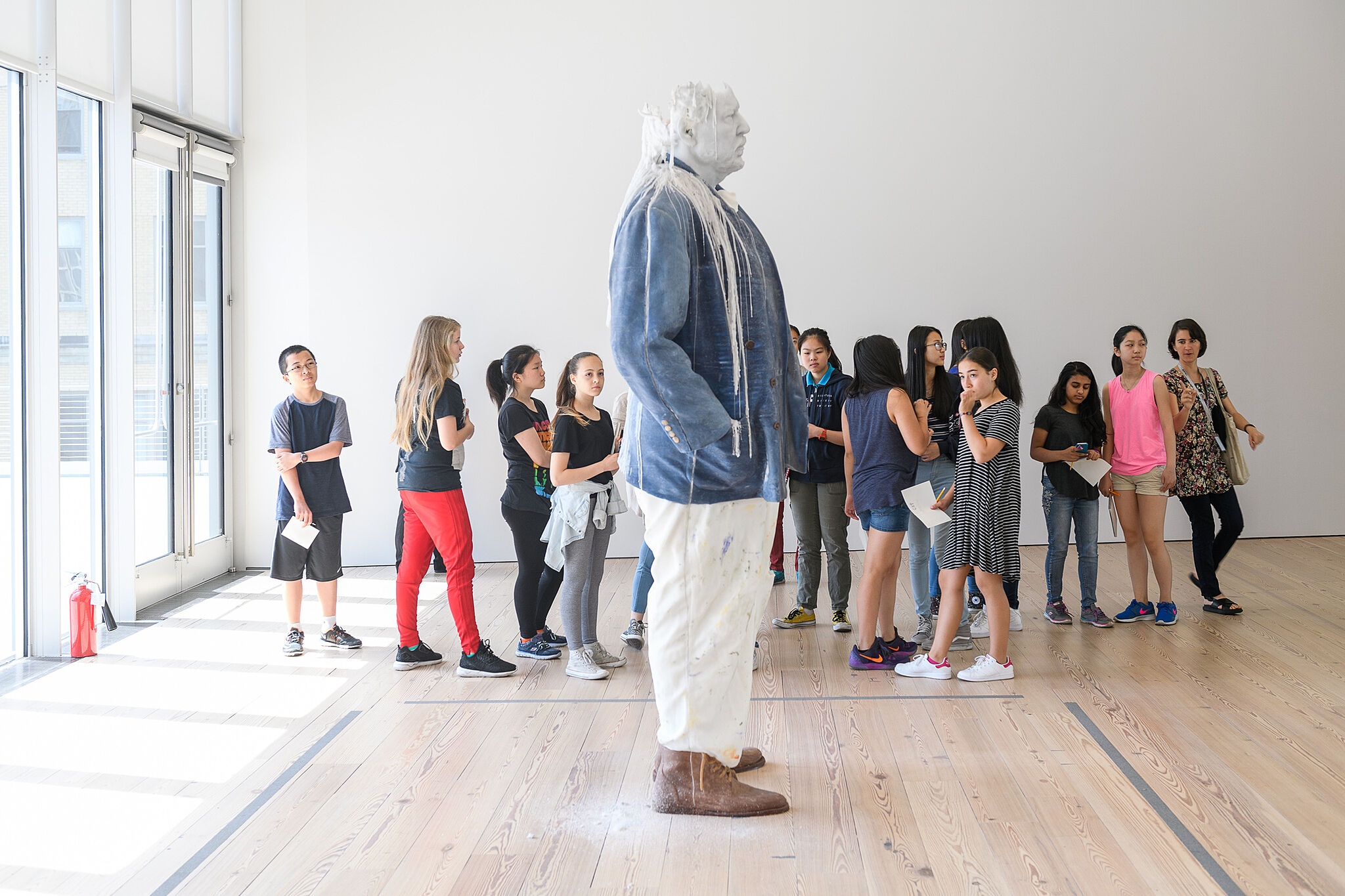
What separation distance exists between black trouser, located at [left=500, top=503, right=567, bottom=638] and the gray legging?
0.15 meters

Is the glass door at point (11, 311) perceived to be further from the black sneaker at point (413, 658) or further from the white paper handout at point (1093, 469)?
the white paper handout at point (1093, 469)

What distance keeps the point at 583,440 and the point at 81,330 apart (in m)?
2.65

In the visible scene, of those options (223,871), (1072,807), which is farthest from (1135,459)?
(223,871)

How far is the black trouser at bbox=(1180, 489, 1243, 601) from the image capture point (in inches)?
183

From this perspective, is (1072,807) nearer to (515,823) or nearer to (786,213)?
(515,823)

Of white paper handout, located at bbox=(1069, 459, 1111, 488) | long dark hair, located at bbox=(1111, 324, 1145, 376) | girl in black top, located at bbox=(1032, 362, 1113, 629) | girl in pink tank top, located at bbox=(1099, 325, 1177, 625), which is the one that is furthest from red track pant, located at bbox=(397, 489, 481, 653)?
long dark hair, located at bbox=(1111, 324, 1145, 376)

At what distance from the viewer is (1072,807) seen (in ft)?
8.38

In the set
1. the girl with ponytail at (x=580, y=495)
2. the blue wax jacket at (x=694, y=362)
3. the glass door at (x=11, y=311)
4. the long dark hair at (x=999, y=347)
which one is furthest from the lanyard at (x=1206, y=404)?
the glass door at (x=11, y=311)

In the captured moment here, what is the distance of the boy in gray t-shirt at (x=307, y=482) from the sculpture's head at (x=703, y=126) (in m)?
2.31

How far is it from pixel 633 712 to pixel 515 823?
898 mm

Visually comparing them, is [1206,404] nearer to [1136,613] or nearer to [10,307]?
[1136,613]

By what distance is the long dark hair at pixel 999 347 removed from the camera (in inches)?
153

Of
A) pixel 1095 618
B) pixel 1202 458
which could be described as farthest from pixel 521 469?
pixel 1202 458

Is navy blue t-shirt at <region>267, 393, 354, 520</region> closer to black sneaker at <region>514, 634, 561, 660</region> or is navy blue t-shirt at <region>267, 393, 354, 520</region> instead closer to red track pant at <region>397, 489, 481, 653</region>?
red track pant at <region>397, 489, 481, 653</region>
